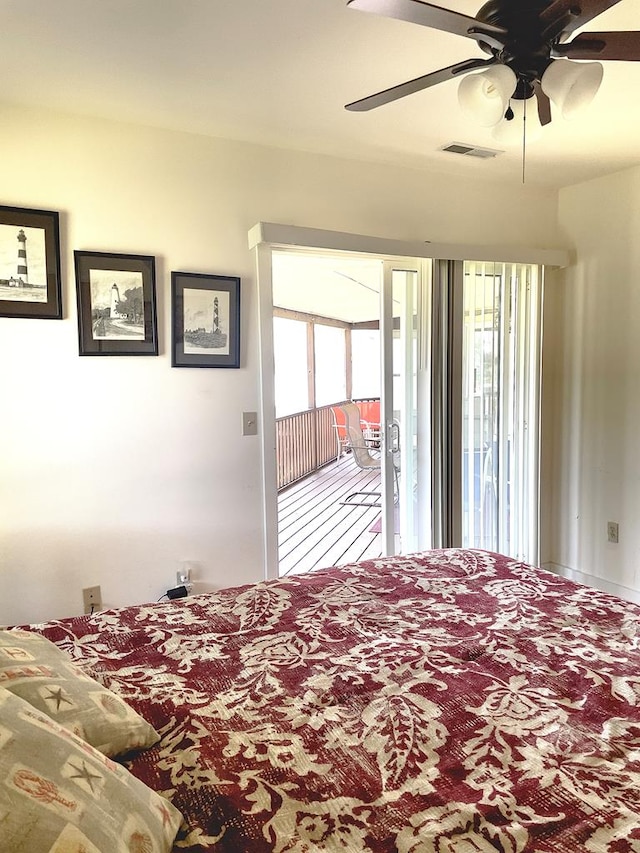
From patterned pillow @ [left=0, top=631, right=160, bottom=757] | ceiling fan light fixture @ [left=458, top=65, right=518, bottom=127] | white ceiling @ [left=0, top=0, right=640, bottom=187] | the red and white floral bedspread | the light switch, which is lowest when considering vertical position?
the red and white floral bedspread

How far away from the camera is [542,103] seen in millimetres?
1708

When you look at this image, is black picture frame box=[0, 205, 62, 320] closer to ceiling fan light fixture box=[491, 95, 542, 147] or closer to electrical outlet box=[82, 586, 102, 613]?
electrical outlet box=[82, 586, 102, 613]

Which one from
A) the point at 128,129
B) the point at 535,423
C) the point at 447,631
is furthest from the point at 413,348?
the point at 447,631

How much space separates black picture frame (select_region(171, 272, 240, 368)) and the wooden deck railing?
3.38m

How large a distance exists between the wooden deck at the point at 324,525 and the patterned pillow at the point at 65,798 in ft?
10.2

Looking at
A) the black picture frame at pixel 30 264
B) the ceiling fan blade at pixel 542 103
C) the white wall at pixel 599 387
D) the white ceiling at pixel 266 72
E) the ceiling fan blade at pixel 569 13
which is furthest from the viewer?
the white wall at pixel 599 387

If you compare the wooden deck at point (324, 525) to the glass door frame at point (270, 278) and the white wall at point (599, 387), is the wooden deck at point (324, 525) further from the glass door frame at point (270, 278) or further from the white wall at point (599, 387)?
the white wall at point (599, 387)

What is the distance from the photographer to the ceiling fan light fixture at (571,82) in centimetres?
145

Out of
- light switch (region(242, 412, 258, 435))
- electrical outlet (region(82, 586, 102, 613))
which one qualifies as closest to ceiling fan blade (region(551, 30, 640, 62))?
light switch (region(242, 412, 258, 435))

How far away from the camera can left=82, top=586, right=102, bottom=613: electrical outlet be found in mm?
2650

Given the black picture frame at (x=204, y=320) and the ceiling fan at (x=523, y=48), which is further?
the black picture frame at (x=204, y=320)

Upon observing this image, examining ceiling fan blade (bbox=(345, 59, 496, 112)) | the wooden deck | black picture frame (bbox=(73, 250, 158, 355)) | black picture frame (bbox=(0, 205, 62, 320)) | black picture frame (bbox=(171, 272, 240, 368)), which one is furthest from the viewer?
the wooden deck

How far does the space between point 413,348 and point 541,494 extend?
4.50 feet

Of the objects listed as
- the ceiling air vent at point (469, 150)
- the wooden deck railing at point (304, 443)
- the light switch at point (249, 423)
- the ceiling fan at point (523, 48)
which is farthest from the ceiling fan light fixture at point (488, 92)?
the wooden deck railing at point (304, 443)
